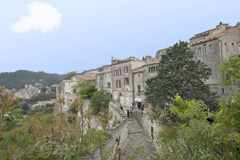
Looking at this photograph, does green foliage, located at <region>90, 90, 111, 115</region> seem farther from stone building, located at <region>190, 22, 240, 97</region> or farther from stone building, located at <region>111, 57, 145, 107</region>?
stone building, located at <region>190, 22, 240, 97</region>

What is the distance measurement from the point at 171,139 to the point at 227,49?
57.2 feet

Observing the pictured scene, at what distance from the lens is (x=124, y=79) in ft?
94.8

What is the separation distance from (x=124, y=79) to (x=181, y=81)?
49.5 feet

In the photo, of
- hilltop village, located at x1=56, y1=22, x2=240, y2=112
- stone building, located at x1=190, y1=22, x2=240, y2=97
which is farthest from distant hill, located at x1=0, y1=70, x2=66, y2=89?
stone building, located at x1=190, y1=22, x2=240, y2=97

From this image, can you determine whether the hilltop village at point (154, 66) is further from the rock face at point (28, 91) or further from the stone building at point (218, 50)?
the rock face at point (28, 91)

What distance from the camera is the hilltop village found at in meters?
18.3

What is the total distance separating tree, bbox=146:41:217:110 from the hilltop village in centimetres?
200

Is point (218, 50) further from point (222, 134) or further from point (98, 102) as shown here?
point (98, 102)

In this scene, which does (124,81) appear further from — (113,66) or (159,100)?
(159,100)

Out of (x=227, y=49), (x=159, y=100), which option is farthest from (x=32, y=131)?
(x=227, y=49)

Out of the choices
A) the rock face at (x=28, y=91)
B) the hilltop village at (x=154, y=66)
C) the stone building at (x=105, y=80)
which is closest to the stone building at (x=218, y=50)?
the hilltop village at (x=154, y=66)

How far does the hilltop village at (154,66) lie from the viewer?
18312 mm

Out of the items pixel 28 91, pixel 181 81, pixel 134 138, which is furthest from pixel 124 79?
pixel 28 91

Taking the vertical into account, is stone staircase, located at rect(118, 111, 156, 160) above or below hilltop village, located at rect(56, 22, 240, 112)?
below
